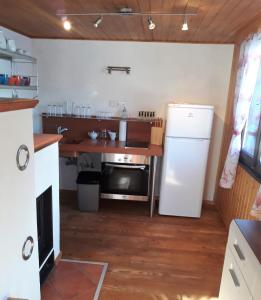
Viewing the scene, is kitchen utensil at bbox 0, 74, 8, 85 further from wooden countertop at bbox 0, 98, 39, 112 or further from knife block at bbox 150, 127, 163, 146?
knife block at bbox 150, 127, 163, 146

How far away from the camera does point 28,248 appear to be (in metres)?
1.54

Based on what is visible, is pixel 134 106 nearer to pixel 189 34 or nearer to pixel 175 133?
pixel 175 133

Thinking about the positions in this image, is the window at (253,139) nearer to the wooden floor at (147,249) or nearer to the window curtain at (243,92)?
the window curtain at (243,92)

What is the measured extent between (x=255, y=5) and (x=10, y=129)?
6.67 feet

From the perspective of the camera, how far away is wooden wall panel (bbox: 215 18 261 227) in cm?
250

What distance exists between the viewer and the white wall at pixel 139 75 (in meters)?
3.45

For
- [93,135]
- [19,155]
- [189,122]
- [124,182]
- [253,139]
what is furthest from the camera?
[93,135]

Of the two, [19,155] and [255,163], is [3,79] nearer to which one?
[19,155]

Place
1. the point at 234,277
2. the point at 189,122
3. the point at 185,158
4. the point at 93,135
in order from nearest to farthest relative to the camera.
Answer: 1. the point at 234,277
2. the point at 189,122
3. the point at 185,158
4. the point at 93,135

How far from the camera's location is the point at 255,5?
2.05m

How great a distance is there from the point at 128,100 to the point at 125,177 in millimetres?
1071

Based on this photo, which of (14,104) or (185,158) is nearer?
(14,104)

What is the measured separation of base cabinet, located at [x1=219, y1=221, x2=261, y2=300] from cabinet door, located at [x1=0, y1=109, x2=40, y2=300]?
1194 millimetres

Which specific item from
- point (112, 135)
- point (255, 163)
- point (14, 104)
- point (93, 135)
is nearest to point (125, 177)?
point (112, 135)
